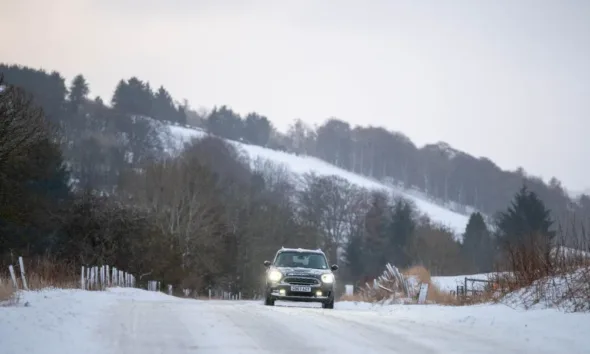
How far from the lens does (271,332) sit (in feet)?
33.9

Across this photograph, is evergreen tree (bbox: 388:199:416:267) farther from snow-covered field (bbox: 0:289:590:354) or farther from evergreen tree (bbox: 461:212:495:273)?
snow-covered field (bbox: 0:289:590:354)

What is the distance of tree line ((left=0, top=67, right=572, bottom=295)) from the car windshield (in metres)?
5.19

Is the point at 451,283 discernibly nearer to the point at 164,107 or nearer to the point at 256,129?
the point at 164,107

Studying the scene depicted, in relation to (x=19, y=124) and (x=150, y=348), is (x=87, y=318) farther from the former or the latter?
(x=19, y=124)

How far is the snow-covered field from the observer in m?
8.55

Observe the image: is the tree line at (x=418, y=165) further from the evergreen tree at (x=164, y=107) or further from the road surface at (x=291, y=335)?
the road surface at (x=291, y=335)

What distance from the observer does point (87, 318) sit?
11.4 m

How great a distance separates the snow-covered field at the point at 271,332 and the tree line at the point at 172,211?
5.83 meters

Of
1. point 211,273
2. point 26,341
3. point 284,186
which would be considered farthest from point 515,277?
point 284,186

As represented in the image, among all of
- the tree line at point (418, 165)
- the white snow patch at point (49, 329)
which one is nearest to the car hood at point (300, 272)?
the white snow patch at point (49, 329)

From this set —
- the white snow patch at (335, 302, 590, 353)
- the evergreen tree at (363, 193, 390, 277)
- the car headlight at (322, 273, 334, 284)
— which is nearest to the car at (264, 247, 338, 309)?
the car headlight at (322, 273, 334, 284)

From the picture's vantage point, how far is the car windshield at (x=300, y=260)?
2111 centimetres

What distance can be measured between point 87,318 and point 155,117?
142812 mm

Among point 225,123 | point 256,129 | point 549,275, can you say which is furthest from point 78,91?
point 549,275
